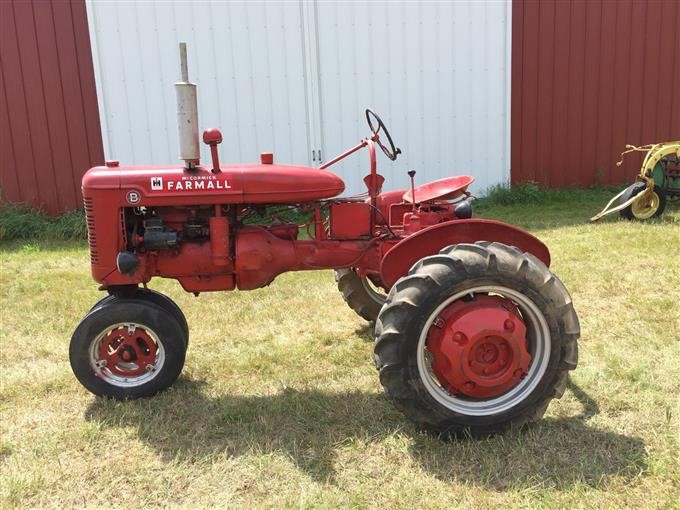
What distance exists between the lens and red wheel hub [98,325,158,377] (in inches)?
127

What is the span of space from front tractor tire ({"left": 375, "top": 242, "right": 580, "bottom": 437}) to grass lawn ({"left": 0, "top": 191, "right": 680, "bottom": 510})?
0.49 ft

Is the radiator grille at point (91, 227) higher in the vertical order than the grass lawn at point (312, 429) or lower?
higher

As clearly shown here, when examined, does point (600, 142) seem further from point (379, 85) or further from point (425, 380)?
point (425, 380)

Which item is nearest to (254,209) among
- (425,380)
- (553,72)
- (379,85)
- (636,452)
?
(425,380)

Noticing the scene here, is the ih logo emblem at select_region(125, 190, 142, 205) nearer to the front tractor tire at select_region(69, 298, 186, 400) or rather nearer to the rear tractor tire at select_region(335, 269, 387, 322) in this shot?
the front tractor tire at select_region(69, 298, 186, 400)

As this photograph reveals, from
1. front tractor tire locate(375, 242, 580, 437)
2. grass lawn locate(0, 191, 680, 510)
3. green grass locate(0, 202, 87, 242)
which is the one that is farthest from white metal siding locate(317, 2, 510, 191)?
front tractor tire locate(375, 242, 580, 437)

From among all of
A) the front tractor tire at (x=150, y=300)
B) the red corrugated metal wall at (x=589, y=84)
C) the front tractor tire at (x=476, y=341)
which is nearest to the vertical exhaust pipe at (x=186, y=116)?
the front tractor tire at (x=150, y=300)

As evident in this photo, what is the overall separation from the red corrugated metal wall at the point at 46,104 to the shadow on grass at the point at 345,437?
6073 millimetres

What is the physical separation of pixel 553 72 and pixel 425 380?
7.66 meters

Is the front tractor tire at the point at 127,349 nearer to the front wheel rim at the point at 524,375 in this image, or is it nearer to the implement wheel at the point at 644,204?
the front wheel rim at the point at 524,375

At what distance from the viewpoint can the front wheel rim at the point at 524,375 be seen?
8.84 ft

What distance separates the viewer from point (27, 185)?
333 inches

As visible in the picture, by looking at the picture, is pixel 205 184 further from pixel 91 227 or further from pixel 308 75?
pixel 308 75

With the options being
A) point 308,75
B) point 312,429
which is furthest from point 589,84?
point 312,429
